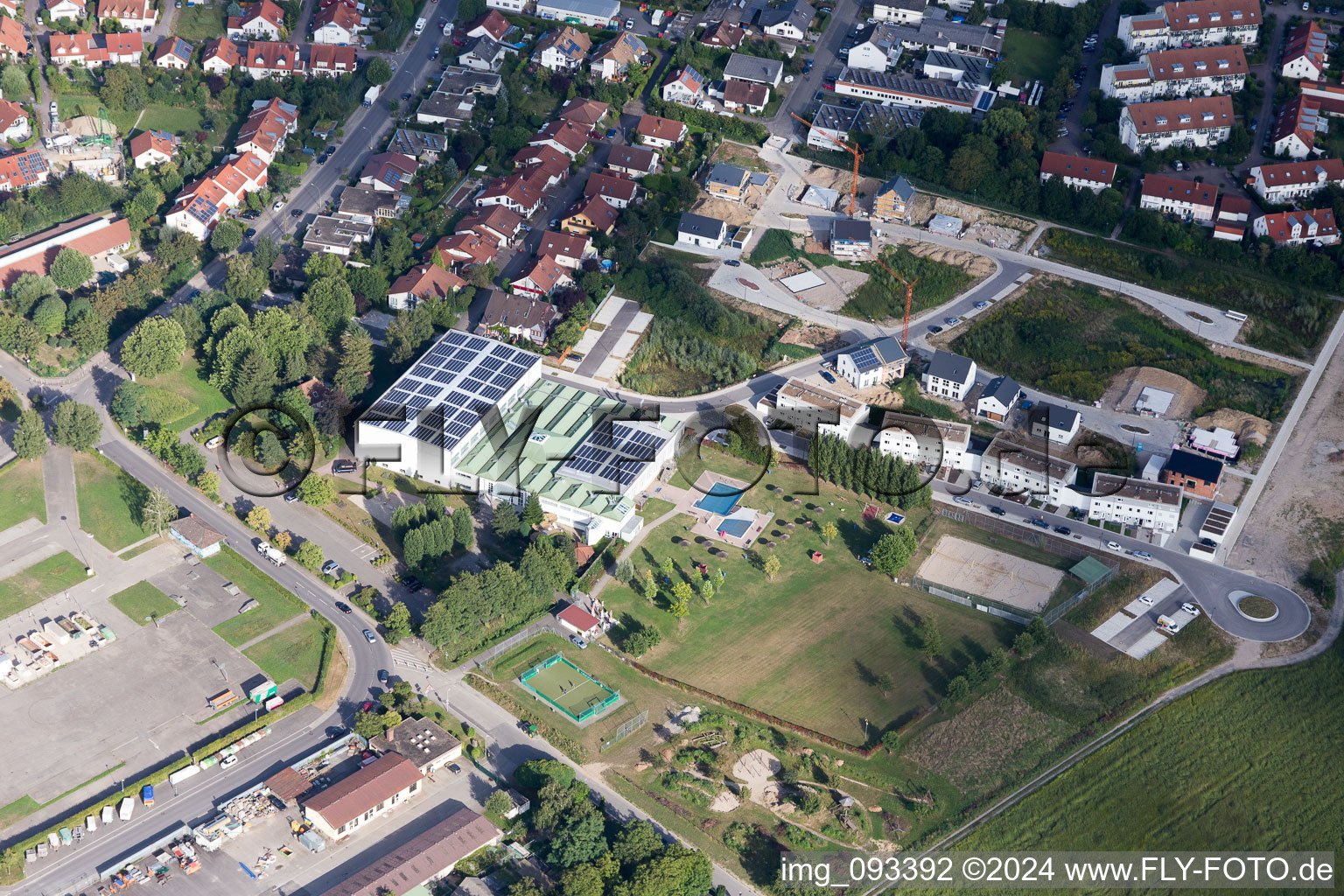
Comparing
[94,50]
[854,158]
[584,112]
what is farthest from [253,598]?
[94,50]

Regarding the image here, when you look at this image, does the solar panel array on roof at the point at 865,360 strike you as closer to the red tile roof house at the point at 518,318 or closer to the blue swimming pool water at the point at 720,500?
the blue swimming pool water at the point at 720,500

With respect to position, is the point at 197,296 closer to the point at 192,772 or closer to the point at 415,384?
the point at 415,384

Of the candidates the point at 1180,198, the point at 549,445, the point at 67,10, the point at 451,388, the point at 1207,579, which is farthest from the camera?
the point at 67,10

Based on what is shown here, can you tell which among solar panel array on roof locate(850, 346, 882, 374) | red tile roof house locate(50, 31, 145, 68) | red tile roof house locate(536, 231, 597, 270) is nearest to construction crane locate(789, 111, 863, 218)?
solar panel array on roof locate(850, 346, 882, 374)

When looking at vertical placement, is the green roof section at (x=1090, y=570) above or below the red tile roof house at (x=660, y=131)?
below

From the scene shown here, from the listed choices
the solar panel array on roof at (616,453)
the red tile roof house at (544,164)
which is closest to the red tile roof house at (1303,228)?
the solar panel array on roof at (616,453)

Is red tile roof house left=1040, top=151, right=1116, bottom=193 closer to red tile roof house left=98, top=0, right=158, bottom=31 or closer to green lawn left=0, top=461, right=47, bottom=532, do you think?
green lawn left=0, top=461, right=47, bottom=532

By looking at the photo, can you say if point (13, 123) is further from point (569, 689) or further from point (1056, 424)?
point (1056, 424)
